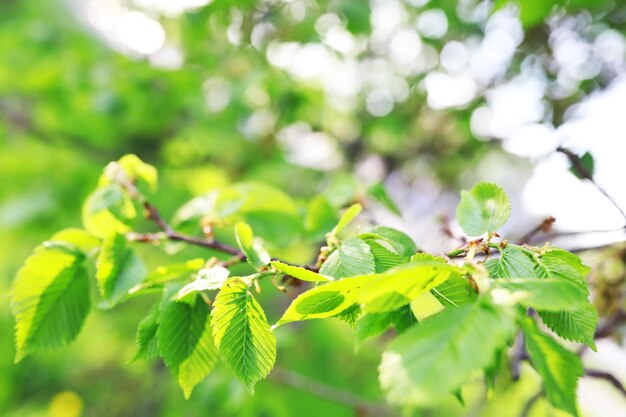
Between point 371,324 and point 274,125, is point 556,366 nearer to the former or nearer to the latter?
point 371,324

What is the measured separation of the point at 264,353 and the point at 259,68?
165cm

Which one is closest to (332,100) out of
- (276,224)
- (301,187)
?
(301,187)

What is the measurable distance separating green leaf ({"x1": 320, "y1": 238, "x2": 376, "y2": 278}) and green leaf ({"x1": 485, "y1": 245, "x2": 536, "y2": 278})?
5.6 inches

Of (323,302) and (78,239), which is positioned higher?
(323,302)

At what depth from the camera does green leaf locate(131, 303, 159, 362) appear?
665 mm

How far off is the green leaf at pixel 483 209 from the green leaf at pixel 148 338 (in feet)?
1.55

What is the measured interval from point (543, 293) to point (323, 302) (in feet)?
0.75

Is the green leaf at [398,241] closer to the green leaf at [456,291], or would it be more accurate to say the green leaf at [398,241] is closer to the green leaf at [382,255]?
the green leaf at [382,255]

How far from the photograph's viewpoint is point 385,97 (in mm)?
2695

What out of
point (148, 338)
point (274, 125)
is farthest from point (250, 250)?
point (274, 125)

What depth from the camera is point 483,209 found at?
2.16ft

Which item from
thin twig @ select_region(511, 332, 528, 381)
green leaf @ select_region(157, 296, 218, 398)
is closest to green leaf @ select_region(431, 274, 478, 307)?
green leaf @ select_region(157, 296, 218, 398)

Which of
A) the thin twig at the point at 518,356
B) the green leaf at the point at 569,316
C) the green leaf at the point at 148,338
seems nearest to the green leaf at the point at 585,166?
the thin twig at the point at 518,356

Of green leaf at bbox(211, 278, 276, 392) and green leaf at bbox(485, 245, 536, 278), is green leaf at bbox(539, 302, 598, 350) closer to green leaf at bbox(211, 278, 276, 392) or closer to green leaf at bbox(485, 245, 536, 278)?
green leaf at bbox(485, 245, 536, 278)
